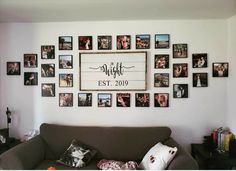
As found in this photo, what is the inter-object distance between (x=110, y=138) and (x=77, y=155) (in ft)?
1.48

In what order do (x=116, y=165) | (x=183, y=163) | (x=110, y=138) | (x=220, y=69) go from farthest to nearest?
(x=220, y=69) < (x=110, y=138) < (x=116, y=165) < (x=183, y=163)

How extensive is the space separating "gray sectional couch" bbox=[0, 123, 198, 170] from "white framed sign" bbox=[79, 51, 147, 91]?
582 millimetres

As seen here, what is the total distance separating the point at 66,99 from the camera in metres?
3.01

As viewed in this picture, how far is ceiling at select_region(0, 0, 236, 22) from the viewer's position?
2256mm

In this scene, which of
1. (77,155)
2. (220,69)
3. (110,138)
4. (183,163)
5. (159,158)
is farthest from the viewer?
(220,69)

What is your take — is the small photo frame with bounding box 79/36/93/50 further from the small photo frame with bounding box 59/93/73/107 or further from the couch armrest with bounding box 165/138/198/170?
the couch armrest with bounding box 165/138/198/170

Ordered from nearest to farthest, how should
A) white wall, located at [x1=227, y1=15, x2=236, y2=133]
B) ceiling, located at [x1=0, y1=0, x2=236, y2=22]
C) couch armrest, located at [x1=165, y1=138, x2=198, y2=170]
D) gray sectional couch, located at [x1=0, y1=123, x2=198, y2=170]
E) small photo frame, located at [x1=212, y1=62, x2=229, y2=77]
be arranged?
1. couch armrest, located at [x1=165, y1=138, x2=198, y2=170]
2. ceiling, located at [x1=0, y1=0, x2=236, y2=22]
3. gray sectional couch, located at [x1=0, y1=123, x2=198, y2=170]
4. white wall, located at [x1=227, y1=15, x2=236, y2=133]
5. small photo frame, located at [x1=212, y1=62, x2=229, y2=77]

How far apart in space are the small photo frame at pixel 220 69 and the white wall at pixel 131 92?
0.06 meters

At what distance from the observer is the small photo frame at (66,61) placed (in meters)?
2.98

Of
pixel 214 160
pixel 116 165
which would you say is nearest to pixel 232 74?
pixel 214 160

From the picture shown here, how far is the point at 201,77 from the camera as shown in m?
2.89

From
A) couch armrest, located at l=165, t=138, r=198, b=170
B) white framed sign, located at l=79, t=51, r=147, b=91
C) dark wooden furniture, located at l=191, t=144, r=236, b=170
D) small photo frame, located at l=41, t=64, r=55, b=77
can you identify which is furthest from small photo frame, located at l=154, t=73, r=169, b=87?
small photo frame, located at l=41, t=64, r=55, b=77

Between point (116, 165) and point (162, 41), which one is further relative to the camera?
point (162, 41)

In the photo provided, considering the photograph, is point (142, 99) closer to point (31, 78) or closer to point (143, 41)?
point (143, 41)
